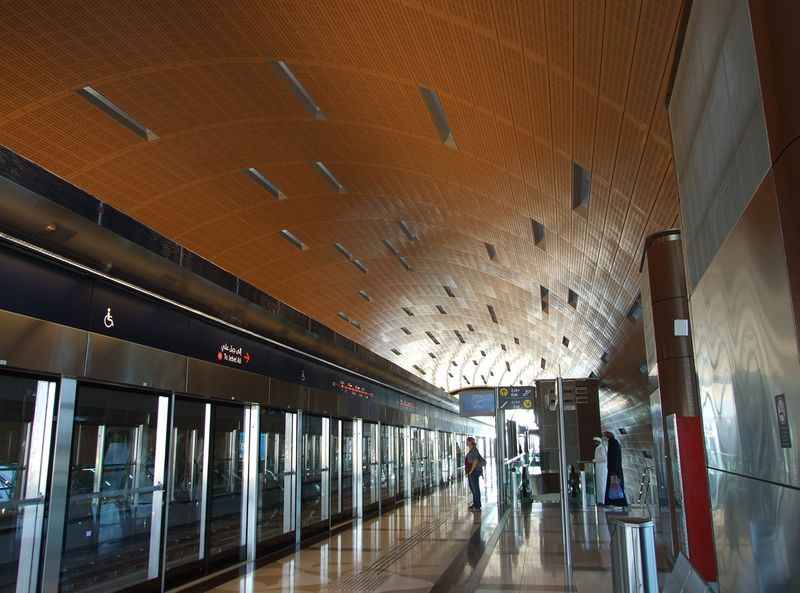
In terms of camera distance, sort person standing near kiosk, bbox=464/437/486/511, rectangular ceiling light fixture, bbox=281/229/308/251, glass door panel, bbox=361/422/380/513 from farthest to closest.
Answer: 1. rectangular ceiling light fixture, bbox=281/229/308/251
2. person standing near kiosk, bbox=464/437/486/511
3. glass door panel, bbox=361/422/380/513

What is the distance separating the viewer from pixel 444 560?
28.9 ft

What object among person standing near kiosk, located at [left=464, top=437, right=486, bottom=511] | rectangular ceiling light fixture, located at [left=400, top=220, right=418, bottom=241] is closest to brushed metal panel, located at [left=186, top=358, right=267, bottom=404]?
person standing near kiosk, located at [left=464, top=437, right=486, bottom=511]

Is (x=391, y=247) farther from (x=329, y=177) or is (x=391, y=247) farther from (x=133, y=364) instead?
(x=133, y=364)

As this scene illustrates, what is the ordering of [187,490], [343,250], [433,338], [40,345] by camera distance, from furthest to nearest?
[433,338]
[343,250]
[187,490]
[40,345]

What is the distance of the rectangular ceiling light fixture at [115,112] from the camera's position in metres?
12.9

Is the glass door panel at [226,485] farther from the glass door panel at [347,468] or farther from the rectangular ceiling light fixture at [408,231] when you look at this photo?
the rectangular ceiling light fixture at [408,231]

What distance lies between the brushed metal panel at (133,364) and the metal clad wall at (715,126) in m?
4.94

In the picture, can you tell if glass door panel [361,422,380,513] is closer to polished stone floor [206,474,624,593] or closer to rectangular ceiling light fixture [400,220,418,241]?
polished stone floor [206,474,624,593]

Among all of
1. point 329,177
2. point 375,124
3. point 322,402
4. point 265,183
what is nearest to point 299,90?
point 375,124

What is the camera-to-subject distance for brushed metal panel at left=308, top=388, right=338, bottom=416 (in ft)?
37.0

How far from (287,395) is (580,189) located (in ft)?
20.4

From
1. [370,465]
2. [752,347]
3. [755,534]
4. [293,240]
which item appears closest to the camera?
[752,347]

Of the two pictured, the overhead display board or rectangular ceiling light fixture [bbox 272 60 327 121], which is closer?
rectangular ceiling light fixture [bbox 272 60 327 121]

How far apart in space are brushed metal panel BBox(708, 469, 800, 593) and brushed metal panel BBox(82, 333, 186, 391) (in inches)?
197
